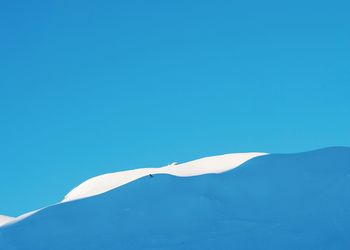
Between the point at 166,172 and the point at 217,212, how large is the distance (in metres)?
8.70

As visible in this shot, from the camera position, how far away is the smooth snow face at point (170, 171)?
1154 inches

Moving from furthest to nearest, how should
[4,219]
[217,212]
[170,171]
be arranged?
[170,171] → [4,219] → [217,212]

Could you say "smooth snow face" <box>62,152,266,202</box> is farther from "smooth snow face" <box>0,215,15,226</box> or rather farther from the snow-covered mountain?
"smooth snow face" <box>0,215,15,226</box>

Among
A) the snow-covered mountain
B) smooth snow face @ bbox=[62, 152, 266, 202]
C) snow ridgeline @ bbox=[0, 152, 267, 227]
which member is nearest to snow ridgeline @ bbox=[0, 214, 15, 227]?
snow ridgeline @ bbox=[0, 152, 267, 227]

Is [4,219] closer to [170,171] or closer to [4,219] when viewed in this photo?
[4,219]

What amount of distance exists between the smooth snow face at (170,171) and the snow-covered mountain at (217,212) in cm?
85

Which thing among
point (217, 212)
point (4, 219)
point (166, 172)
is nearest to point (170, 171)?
point (166, 172)

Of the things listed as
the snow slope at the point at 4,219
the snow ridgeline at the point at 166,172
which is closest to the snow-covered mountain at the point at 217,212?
the snow ridgeline at the point at 166,172

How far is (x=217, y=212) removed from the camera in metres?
23.0

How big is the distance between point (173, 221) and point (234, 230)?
9.23ft

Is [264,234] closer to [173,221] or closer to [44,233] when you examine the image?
[173,221]

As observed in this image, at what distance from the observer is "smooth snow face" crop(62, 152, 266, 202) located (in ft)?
96.2

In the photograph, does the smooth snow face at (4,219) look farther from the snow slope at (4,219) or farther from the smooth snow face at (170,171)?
the smooth snow face at (170,171)

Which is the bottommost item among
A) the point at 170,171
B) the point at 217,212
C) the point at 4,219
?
the point at 217,212
